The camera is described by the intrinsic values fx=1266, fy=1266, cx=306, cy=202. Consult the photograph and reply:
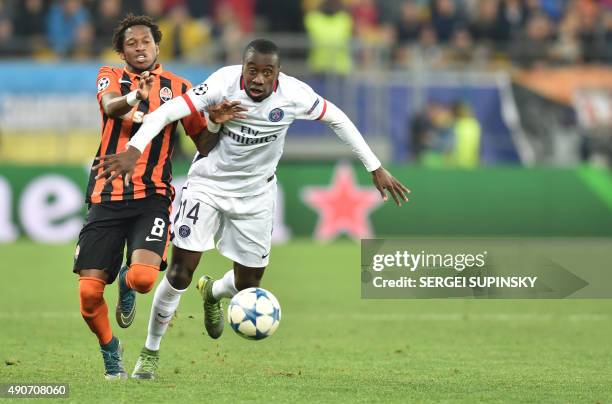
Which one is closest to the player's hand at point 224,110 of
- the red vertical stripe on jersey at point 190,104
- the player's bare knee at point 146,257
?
the red vertical stripe on jersey at point 190,104

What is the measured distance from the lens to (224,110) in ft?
26.1

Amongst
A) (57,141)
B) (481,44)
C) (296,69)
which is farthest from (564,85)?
(57,141)

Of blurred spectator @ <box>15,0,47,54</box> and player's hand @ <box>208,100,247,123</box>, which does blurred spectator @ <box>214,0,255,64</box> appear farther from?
player's hand @ <box>208,100,247,123</box>

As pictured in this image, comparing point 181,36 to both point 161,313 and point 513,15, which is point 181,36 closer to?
point 513,15

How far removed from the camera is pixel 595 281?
28.3 ft

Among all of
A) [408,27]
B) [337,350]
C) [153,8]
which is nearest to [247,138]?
[337,350]

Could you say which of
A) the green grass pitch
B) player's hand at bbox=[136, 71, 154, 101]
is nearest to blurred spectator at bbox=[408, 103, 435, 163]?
the green grass pitch

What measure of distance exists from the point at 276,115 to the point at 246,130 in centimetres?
22

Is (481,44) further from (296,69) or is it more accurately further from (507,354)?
(507,354)

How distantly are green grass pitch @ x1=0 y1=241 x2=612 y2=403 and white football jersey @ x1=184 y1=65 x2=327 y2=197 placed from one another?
1.26 metres

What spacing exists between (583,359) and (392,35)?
13930 millimetres

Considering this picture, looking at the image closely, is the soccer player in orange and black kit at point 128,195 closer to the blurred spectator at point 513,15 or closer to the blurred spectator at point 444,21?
the blurred spectator at point 444,21

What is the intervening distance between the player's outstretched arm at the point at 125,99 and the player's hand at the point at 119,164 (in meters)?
0.33

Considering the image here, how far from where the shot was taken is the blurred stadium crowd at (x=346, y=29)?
68.0 feet
